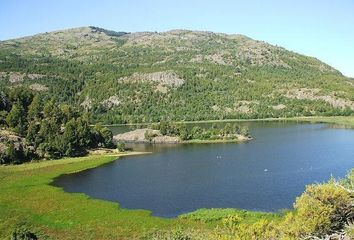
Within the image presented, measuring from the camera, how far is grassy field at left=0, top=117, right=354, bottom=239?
287ft

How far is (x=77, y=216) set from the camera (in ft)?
325

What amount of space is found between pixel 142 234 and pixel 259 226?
38900 millimetres

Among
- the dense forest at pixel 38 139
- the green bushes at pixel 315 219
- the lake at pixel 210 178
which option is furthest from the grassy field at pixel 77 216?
the dense forest at pixel 38 139

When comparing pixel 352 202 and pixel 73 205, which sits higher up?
pixel 352 202

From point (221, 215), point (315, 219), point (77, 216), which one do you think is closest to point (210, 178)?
point (221, 215)

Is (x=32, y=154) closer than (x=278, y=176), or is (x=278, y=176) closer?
(x=278, y=176)

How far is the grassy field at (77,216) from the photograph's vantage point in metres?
87.5

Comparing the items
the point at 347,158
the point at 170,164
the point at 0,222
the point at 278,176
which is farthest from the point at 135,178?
the point at 347,158

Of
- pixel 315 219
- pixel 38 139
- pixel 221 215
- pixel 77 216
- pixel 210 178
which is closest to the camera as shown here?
pixel 315 219

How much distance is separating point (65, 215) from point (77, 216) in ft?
9.35

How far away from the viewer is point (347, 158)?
556 feet

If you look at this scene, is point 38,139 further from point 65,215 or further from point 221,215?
point 221,215

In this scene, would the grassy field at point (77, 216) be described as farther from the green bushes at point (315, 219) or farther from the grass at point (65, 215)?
the green bushes at point (315, 219)

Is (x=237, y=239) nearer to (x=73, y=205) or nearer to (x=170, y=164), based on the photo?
(x=73, y=205)
